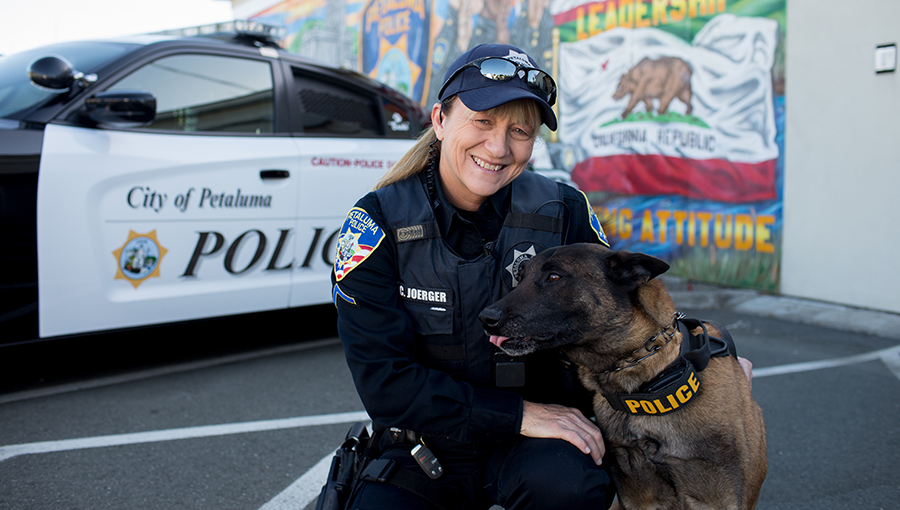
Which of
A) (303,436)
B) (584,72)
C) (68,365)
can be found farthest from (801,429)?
(584,72)

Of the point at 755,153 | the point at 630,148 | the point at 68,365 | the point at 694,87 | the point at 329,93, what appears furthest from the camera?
the point at 630,148

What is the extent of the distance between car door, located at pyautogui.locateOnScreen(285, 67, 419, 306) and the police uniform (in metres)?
2.14

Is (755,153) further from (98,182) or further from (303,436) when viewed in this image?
(98,182)

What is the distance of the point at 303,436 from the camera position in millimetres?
3170

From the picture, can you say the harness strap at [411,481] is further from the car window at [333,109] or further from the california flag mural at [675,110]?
the california flag mural at [675,110]

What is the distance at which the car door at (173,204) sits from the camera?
3.27 metres

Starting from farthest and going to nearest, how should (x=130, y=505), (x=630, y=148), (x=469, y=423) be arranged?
(x=630, y=148) → (x=130, y=505) → (x=469, y=423)

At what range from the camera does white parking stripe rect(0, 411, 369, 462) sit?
2.89 metres

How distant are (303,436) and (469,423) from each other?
1.58 metres

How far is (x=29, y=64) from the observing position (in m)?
3.64

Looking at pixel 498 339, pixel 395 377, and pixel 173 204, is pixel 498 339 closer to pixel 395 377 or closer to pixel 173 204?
pixel 395 377

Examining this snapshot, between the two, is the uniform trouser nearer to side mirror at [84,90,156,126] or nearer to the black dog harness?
the black dog harness

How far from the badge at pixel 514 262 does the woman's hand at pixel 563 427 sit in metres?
0.37

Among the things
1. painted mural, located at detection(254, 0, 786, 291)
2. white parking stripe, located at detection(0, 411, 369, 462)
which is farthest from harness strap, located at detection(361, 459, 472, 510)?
painted mural, located at detection(254, 0, 786, 291)
